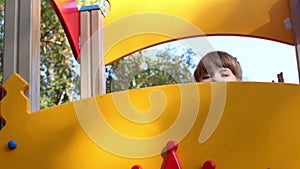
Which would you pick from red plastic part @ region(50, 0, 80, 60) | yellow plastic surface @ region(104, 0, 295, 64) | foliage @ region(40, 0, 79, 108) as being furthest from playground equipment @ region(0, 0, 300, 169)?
foliage @ region(40, 0, 79, 108)

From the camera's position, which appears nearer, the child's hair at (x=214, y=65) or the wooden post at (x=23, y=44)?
the wooden post at (x=23, y=44)

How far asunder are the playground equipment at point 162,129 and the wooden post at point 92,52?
1.98ft

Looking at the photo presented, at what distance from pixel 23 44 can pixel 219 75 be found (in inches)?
20.3

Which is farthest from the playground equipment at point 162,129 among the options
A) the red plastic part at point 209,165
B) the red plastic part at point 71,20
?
the red plastic part at point 71,20

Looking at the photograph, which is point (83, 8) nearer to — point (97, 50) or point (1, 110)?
point (97, 50)

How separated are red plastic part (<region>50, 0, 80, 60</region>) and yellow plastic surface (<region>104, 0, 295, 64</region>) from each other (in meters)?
0.09

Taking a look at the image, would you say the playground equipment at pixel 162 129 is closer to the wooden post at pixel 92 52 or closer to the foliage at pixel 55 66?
the wooden post at pixel 92 52

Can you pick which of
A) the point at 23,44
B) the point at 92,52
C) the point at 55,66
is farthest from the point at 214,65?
the point at 55,66

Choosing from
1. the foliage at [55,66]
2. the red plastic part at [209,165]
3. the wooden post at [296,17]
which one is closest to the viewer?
the red plastic part at [209,165]

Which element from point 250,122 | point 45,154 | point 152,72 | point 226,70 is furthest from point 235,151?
point 152,72

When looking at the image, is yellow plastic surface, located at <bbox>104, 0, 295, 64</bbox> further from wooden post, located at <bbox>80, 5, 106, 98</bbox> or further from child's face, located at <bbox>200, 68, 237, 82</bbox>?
child's face, located at <bbox>200, 68, 237, 82</bbox>

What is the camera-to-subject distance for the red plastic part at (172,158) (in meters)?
0.69

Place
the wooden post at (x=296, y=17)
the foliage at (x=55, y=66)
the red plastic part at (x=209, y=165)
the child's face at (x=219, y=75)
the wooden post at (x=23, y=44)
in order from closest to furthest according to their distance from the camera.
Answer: the red plastic part at (x=209, y=165), the wooden post at (x=23, y=44), the child's face at (x=219, y=75), the wooden post at (x=296, y=17), the foliage at (x=55, y=66)

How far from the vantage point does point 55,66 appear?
15.9ft
